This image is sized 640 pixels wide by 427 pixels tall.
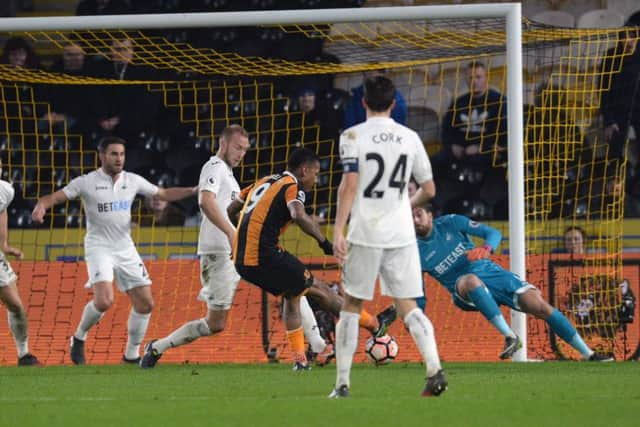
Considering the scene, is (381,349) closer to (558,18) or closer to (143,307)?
(143,307)

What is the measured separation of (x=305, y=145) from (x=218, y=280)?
15.3 ft

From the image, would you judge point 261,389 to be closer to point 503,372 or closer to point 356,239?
point 356,239

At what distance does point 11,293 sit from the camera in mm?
11133

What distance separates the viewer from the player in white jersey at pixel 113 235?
11352mm

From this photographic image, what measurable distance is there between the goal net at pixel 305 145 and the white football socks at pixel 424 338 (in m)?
4.14

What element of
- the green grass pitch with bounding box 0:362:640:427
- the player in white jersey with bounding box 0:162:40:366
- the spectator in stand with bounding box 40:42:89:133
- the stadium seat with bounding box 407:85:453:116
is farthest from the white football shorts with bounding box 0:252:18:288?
the stadium seat with bounding box 407:85:453:116

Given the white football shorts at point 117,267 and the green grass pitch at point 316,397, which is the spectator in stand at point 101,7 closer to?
the white football shorts at point 117,267

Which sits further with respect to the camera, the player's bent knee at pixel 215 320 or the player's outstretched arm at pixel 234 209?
the player's bent knee at pixel 215 320

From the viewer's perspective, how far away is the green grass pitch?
6.17 metres

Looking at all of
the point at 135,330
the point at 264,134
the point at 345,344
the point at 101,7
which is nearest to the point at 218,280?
the point at 135,330

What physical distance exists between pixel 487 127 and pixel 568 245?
109 inches

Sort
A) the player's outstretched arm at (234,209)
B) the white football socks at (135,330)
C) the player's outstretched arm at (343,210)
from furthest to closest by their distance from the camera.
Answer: the white football socks at (135,330) → the player's outstretched arm at (234,209) → the player's outstretched arm at (343,210)

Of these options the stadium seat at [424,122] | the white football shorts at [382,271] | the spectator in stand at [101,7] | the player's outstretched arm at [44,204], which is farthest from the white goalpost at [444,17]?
the spectator in stand at [101,7]

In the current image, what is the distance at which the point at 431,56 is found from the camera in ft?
46.4
